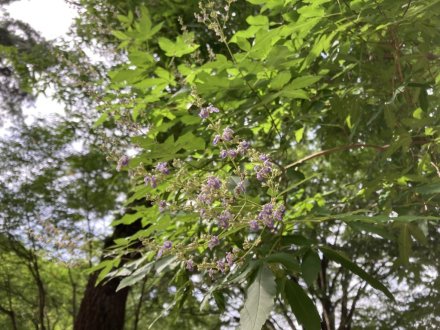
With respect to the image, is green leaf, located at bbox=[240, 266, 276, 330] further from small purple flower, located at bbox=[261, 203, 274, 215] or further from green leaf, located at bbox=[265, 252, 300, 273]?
small purple flower, located at bbox=[261, 203, 274, 215]

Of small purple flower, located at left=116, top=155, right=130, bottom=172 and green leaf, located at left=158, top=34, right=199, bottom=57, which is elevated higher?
green leaf, located at left=158, top=34, right=199, bottom=57

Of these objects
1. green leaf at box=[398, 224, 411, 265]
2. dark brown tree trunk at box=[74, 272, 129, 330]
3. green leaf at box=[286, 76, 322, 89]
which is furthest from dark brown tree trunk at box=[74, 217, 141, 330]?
green leaf at box=[286, 76, 322, 89]

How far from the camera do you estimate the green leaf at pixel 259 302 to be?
4.03ft

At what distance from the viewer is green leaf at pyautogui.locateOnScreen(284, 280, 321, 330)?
1345 mm

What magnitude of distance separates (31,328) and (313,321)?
1232cm

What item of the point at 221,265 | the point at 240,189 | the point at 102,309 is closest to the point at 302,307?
the point at 221,265

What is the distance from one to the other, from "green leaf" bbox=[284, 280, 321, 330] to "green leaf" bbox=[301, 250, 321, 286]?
0.16 ft

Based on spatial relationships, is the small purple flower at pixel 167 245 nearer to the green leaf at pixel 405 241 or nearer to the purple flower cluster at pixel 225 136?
the purple flower cluster at pixel 225 136

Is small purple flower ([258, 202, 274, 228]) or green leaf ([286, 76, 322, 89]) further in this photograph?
green leaf ([286, 76, 322, 89])

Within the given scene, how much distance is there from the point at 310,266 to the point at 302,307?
141 mm

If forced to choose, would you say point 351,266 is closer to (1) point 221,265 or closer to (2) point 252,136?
(1) point 221,265

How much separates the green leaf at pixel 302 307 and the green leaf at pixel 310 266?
0.16 feet

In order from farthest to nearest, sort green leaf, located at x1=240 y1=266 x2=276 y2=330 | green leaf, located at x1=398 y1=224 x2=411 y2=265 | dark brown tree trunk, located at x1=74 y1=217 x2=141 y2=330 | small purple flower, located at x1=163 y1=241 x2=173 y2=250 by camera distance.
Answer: dark brown tree trunk, located at x1=74 y1=217 x2=141 y2=330 → green leaf, located at x1=398 y1=224 x2=411 y2=265 → small purple flower, located at x1=163 y1=241 x2=173 y2=250 → green leaf, located at x1=240 y1=266 x2=276 y2=330

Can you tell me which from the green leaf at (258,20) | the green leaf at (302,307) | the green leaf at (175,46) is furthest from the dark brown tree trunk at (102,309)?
the green leaf at (302,307)
